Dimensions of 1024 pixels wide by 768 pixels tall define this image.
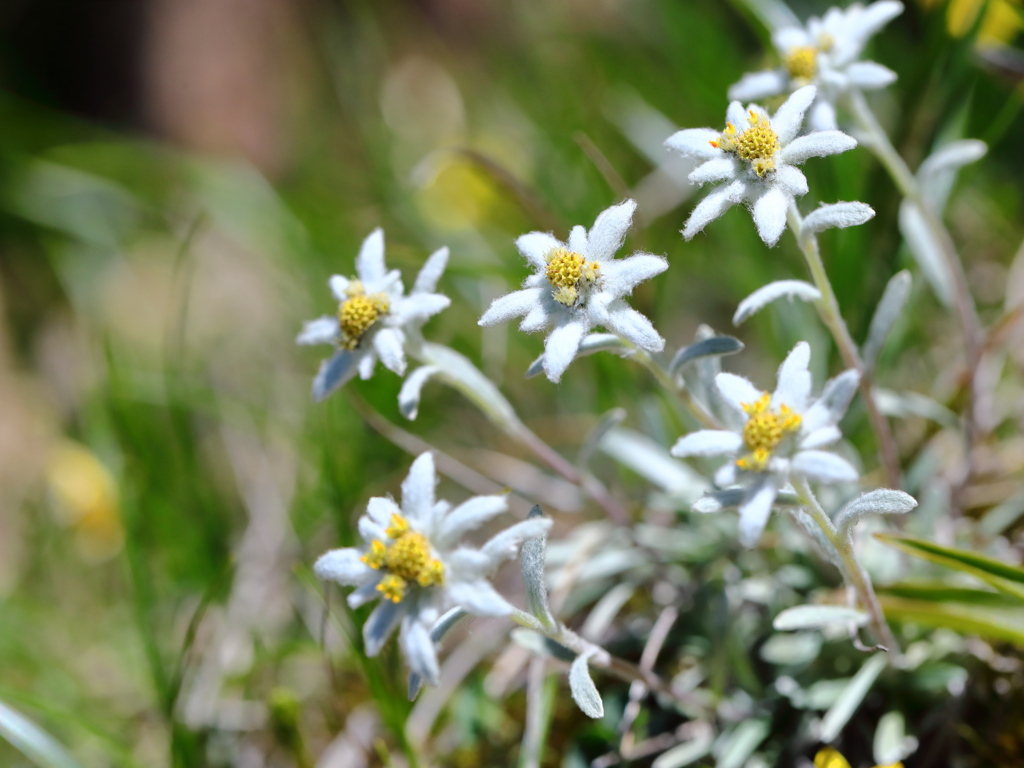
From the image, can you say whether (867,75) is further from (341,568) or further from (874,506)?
(341,568)

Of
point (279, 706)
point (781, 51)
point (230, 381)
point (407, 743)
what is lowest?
point (230, 381)

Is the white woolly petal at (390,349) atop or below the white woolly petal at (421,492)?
atop

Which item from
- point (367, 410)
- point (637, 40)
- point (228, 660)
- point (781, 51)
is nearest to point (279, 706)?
point (228, 660)

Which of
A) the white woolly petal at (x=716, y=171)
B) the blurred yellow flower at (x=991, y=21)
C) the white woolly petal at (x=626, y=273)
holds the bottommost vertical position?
the white woolly petal at (x=626, y=273)

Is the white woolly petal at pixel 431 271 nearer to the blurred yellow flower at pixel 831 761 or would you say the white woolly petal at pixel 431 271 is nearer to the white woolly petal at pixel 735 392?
the white woolly petal at pixel 735 392

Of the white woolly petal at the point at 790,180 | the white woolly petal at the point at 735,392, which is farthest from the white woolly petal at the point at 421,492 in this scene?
the white woolly petal at the point at 790,180

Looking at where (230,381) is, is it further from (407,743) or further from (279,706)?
(407,743)

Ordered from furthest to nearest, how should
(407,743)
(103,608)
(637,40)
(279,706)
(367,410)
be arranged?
(637,40)
(103,608)
(367,410)
(279,706)
(407,743)
